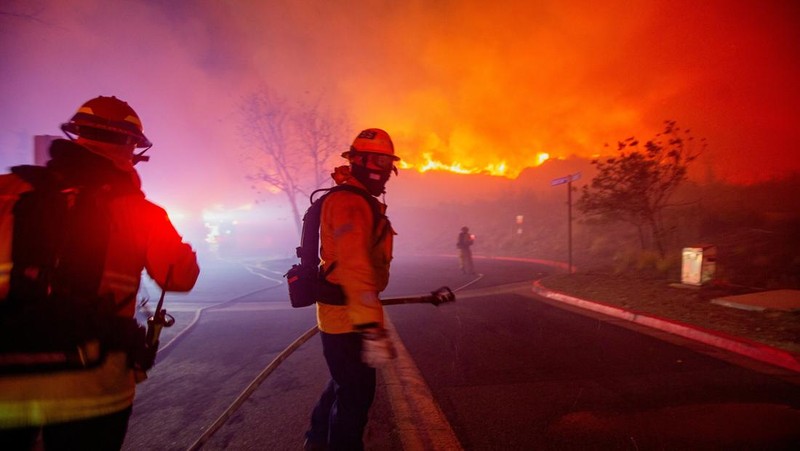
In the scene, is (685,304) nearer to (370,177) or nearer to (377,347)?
(370,177)

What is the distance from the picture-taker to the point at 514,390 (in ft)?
12.0

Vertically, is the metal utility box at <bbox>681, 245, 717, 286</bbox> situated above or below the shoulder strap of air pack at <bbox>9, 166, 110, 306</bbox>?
below

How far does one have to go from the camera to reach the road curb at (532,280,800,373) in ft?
13.1

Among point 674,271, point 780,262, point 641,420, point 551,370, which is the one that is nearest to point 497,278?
point 674,271

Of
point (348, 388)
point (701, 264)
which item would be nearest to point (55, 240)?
point (348, 388)

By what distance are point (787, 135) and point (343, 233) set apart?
18.8 m

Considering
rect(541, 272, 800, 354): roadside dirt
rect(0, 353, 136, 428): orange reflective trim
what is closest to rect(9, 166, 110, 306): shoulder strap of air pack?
rect(0, 353, 136, 428): orange reflective trim

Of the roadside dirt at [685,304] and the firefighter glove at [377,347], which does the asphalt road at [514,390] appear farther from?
the firefighter glove at [377,347]

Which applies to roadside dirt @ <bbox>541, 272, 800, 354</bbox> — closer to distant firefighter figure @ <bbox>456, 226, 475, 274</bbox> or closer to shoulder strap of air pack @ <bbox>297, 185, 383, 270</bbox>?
distant firefighter figure @ <bbox>456, 226, 475, 274</bbox>

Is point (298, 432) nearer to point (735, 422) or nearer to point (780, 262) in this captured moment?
point (735, 422)

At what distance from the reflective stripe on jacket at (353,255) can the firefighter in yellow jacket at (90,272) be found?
80 centimetres

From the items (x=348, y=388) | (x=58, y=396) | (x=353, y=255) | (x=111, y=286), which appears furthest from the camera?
(x=348, y=388)

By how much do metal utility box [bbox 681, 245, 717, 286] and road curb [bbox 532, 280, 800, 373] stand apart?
7.51ft

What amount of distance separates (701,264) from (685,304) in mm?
1652
